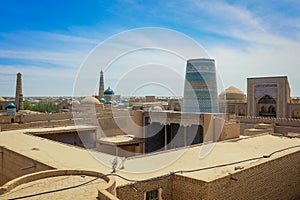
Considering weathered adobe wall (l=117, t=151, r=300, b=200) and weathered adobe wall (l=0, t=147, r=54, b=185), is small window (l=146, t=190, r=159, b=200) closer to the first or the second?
weathered adobe wall (l=117, t=151, r=300, b=200)

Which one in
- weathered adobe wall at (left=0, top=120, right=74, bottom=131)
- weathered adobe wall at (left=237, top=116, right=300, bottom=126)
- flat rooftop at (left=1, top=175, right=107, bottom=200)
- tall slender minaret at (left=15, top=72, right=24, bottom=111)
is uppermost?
tall slender minaret at (left=15, top=72, right=24, bottom=111)

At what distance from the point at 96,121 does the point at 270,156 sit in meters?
9.59

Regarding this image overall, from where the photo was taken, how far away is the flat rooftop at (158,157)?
5.55 meters

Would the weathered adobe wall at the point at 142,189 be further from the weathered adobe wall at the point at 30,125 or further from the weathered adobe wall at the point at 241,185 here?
the weathered adobe wall at the point at 30,125

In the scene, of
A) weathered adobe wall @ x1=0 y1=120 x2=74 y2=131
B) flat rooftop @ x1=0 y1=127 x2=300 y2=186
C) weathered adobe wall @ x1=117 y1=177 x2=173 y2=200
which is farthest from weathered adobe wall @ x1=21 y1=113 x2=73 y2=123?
weathered adobe wall @ x1=117 y1=177 x2=173 y2=200

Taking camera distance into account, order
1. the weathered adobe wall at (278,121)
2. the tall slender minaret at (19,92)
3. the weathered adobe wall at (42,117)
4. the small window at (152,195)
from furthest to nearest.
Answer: the tall slender minaret at (19,92) → the weathered adobe wall at (42,117) → the weathered adobe wall at (278,121) → the small window at (152,195)

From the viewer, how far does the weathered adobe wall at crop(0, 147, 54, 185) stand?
6489 millimetres

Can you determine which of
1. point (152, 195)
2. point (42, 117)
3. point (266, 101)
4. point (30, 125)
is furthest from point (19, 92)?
point (152, 195)

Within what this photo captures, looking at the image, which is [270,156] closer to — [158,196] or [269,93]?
[158,196]

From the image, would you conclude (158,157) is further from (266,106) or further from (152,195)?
(266,106)

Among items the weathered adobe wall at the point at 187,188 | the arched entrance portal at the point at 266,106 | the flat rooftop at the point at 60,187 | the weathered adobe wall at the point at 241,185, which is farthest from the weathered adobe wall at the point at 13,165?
the arched entrance portal at the point at 266,106

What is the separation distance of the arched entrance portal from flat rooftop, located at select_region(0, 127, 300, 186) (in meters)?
12.3

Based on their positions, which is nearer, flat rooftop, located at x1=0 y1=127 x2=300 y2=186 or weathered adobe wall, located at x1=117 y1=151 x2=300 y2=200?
weathered adobe wall, located at x1=117 y1=151 x2=300 y2=200

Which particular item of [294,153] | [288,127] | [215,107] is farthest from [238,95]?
[294,153]
